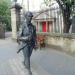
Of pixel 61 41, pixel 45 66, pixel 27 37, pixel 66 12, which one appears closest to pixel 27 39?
pixel 27 37

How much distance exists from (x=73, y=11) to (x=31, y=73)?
26.5ft

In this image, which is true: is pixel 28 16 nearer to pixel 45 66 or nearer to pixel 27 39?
pixel 27 39

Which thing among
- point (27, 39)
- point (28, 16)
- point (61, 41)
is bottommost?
point (61, 41)

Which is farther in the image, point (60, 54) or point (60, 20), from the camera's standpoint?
point (60, 20)

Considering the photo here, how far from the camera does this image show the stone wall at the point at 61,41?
12812 millimetres

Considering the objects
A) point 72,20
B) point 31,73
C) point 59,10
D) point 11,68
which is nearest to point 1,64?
point 11,68

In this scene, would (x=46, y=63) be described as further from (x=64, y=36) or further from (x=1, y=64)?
(x=64, y=36)

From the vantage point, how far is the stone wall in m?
12.8

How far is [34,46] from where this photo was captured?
28.6 feet

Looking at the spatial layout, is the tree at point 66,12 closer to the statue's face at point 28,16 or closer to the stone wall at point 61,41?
the stone wall at point 61,41

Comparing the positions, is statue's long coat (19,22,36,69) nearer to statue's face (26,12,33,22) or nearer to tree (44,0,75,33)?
statue's face (26,12,33,22)

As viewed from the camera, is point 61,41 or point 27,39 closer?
point 27,39

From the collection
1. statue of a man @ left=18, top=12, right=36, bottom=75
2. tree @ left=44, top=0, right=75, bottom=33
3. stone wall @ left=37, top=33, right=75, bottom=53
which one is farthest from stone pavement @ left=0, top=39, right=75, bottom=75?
tree @ left=44, top=0, right=75, bottom=33

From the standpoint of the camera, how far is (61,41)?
45.6 feet
